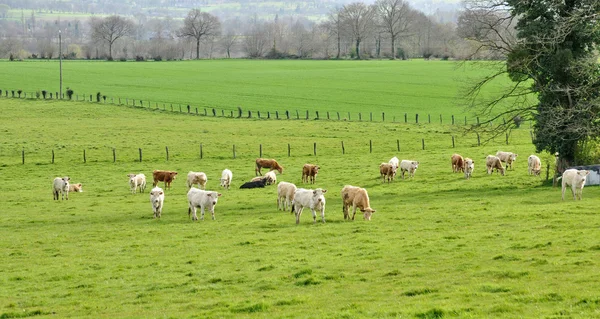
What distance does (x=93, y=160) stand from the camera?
2146 inches

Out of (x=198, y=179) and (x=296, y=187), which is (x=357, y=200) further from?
(x=198, y=179)

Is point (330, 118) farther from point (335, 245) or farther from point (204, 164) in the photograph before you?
point (335, 245)

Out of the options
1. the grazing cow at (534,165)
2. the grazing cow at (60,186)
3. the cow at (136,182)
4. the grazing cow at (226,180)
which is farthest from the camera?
the grazing cow at (534,165)

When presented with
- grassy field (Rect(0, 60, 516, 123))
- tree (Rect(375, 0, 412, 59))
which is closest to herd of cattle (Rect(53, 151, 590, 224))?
grassy field (Rect(0, 60, 516, 123))

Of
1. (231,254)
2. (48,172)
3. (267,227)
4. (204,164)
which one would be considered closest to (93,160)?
(48,172)

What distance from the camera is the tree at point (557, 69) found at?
37.0 m

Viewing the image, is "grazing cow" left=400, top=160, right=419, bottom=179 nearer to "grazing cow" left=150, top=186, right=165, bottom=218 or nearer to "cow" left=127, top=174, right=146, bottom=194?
"cow" left=127, top=174, right=146, bottom=194

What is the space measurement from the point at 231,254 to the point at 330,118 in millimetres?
57189

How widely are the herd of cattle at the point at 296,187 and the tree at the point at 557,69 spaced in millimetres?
3546

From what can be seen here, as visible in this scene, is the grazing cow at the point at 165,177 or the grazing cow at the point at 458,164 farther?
the grazing cow at the point at 458,164

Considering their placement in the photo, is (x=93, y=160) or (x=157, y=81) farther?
(x=157, y=81)

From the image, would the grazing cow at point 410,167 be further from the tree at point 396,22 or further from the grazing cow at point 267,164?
the tree at point 396,22

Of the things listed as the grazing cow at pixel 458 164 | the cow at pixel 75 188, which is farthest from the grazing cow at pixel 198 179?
the grazing cow at pixel 458 164

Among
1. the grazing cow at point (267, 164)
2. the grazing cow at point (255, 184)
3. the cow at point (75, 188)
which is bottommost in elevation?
the cow at point (75, 188)
